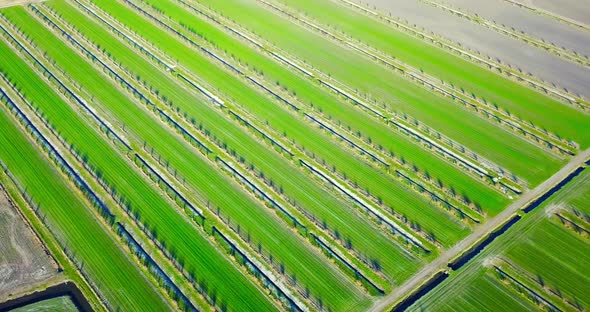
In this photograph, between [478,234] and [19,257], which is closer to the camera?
[19,257]

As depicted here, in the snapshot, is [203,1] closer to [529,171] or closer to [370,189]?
[370,189]

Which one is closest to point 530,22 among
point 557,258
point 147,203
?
point 557,258

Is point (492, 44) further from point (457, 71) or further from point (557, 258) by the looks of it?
point (557, 258)

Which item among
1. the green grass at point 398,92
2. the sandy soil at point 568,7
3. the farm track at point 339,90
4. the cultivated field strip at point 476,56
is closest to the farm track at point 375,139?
the farm track at point 339,90

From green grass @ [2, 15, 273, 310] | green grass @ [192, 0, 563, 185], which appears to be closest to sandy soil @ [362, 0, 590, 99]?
green grass @ [192, 0, 563, 185]

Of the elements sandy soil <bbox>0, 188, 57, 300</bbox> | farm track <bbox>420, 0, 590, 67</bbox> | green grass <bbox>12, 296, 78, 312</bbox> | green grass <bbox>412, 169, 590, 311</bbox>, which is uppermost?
farm track <bbox>420, 0, 590, 67</bbox>

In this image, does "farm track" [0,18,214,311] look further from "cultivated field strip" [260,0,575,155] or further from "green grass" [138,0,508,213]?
"cultivated field strip" [260,0,575,155]
